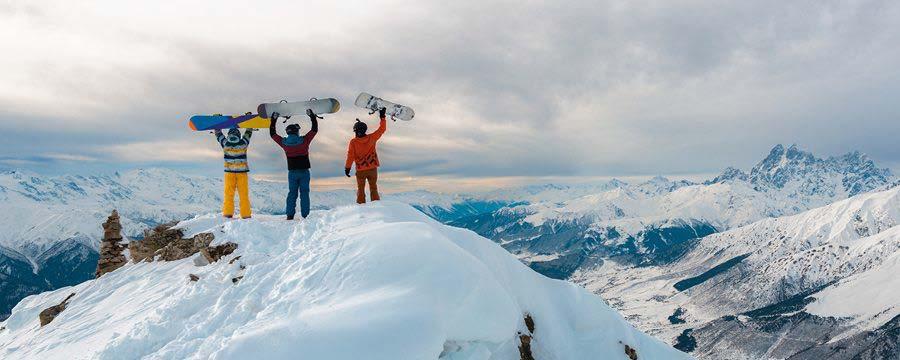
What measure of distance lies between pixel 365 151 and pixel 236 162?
649cm

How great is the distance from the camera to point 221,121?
24.3m

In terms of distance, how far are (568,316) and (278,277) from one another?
10146 mm

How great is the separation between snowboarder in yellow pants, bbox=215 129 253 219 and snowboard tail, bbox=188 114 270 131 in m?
1.69

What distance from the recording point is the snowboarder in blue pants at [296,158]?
20.5 m


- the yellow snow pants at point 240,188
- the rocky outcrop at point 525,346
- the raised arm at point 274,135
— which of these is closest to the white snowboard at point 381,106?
the raised arm at point 274,135

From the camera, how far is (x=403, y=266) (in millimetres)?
12477

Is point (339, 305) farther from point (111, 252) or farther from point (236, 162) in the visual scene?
point (111, 252)

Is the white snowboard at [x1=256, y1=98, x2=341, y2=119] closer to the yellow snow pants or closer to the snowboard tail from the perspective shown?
the snowboard tail

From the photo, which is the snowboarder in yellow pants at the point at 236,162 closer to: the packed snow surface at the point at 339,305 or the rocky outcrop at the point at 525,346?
the packed snow surface at the point at 339,305

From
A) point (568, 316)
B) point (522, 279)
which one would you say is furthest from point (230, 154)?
point (568, 316)

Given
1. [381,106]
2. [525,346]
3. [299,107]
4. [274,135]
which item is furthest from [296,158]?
[525,346]

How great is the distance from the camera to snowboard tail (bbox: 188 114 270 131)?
2427 cm

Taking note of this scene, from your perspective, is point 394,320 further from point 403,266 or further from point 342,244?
point 342,244

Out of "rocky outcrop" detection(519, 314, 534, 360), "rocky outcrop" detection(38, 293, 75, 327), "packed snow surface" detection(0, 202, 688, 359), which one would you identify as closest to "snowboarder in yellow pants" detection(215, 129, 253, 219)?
"packed snow surface" detection(0, 202, 688, 359)
